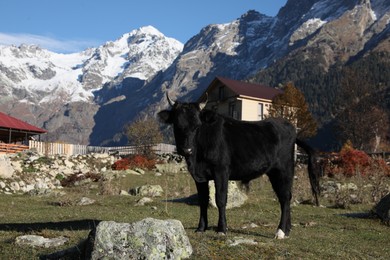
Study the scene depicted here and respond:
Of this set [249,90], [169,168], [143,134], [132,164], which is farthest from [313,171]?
[143,134]

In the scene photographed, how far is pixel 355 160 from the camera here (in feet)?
120

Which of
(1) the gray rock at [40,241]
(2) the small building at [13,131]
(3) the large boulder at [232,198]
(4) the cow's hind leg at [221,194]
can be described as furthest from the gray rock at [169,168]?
(1) the gray rock at [40,241]

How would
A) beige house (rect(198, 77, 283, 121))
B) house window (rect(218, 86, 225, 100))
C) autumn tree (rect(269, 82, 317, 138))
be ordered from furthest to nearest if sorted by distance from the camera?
house window (rect(218, 86, 225, 100)) → autumn tree (rect(269, 82, 317, 138)) → beige house (rect(198, 77, 283, 121))

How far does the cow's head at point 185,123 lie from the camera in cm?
954

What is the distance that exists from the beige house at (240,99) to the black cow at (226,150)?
45.2 m

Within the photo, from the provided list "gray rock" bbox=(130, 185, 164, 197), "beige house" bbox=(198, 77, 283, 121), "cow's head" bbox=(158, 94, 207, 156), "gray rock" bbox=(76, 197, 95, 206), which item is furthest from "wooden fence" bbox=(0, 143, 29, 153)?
"cow's head" bbox=(158, 94, 207, 156)

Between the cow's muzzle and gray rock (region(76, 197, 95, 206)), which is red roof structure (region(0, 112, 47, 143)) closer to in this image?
gray rock (region(76, 197, 95, 206))

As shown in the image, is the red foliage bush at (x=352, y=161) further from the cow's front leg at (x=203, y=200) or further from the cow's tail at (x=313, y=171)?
the cow's front leg at (x=203, y=200)

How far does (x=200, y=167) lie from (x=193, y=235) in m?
1.40

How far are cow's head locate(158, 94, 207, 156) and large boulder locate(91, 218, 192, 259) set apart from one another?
2069mm

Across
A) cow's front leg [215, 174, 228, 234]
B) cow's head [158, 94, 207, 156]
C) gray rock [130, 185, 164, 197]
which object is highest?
cow's head [158, 94, 207, 156]

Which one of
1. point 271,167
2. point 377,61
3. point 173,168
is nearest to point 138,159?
point 173,168

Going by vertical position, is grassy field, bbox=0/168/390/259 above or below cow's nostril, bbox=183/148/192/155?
below

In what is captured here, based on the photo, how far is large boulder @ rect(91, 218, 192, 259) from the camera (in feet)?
24.2
